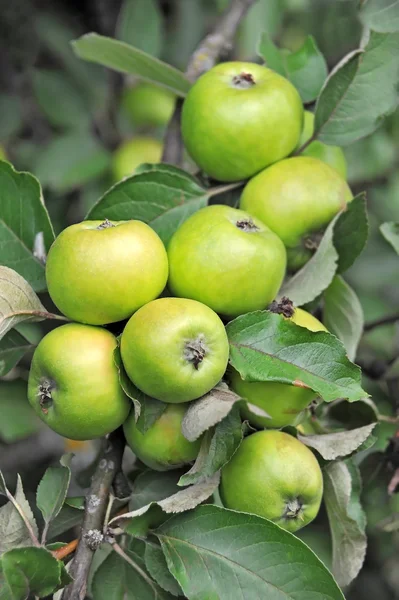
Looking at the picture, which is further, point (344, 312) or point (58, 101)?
point (58, 101)

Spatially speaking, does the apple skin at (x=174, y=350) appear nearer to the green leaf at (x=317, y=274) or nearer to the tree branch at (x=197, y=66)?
the green leaf at (x=317, y=274)

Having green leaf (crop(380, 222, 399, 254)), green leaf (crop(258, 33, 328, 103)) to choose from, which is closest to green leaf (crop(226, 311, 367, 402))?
green leaf (crop(380, 222, 399, 254))

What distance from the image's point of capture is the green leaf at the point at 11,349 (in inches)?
36.3

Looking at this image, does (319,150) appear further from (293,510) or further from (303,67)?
(293,510)

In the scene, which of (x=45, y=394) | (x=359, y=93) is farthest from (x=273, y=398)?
(x=359, y=93)

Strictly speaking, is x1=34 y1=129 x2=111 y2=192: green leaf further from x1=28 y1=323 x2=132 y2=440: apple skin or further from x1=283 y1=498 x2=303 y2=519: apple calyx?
x1=283 y1=498 x2=303 y2=519: apple calyx

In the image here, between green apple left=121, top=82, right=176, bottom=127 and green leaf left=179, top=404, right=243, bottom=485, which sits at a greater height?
green leaf left=179, top=404, right=243, bottom=485

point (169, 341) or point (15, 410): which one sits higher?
→ point (169, 341)

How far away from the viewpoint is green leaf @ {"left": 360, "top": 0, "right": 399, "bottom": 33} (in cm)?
96

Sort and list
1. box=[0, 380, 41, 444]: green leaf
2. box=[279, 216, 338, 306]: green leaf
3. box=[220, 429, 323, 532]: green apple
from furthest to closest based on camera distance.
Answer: box=[0, 380, 41, 444]: green leaf, box=[279, 216, 338, 306]: green leaf, box=[220, 429, 323, 532]: green apple

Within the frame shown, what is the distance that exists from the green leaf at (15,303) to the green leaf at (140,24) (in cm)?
109

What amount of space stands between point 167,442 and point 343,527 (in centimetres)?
28

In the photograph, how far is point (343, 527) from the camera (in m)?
0.90

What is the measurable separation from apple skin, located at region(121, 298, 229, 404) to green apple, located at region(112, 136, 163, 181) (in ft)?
3.19
